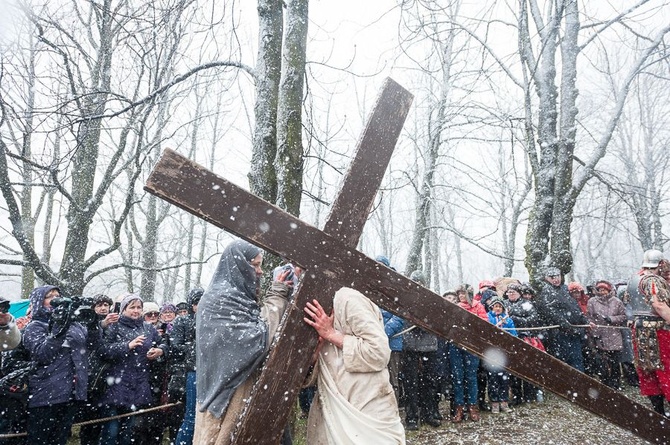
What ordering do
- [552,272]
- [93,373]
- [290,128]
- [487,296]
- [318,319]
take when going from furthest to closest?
1. [487,296]
2. [552,272]
3. [93,373]
4. [290,128]
5. [318,319]

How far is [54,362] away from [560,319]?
750 cm

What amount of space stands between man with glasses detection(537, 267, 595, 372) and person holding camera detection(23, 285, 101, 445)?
712 centimetres

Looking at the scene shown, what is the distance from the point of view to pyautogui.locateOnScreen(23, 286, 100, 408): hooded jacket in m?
3.87

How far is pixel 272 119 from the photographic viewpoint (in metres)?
Answer: 4.20

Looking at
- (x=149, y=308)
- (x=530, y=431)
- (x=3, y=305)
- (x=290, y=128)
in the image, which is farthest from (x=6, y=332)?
(x=530, y=431)

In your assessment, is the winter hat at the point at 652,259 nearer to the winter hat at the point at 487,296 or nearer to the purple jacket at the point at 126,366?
the winter hat at the point at 487,296

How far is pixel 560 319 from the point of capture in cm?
692

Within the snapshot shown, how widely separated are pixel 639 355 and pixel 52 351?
6.75 metres

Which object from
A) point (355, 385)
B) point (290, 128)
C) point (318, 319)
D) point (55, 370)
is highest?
point (290, 128)

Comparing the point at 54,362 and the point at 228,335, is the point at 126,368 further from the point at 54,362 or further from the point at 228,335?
the point at 228,335

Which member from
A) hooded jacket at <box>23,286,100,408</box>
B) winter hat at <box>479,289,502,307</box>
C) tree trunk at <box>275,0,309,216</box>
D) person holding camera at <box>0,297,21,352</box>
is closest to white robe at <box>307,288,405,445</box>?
tree trunk at <box>275,0,309,216</box>

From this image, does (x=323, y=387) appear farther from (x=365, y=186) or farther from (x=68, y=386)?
(x=68, y=386)

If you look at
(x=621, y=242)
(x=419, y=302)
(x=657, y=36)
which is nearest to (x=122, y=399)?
(x=419, y=302)

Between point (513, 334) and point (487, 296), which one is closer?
point (513, 334)
